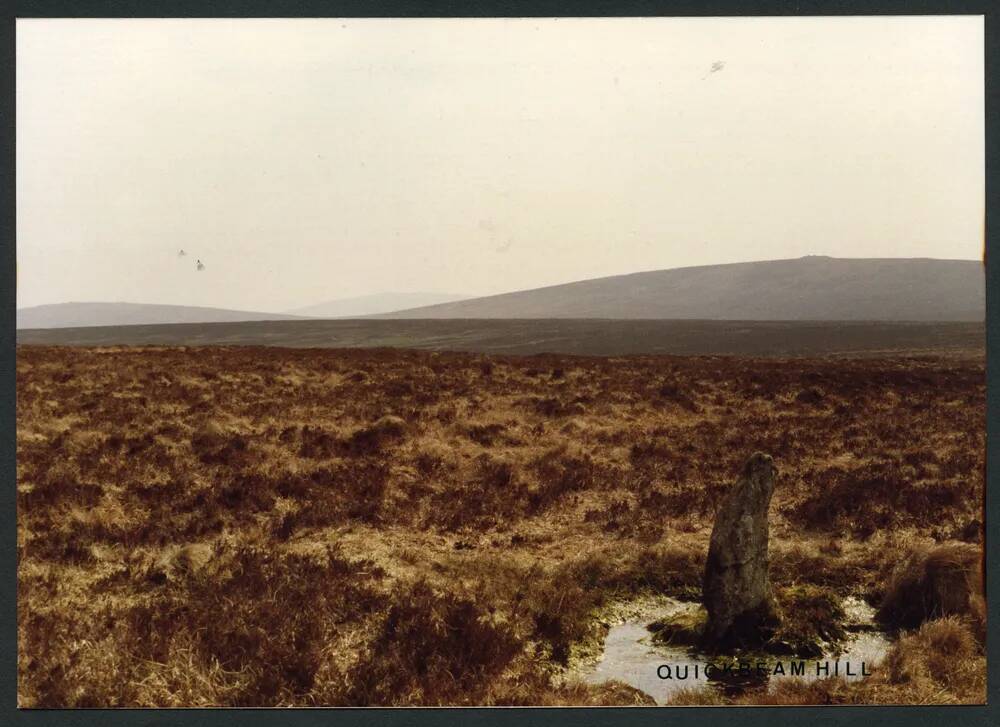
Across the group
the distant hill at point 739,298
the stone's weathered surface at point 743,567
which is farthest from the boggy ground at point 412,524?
the distant hill at point 739,298

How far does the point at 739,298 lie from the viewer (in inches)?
5969

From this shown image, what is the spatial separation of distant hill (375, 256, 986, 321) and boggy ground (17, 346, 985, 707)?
86993 mm

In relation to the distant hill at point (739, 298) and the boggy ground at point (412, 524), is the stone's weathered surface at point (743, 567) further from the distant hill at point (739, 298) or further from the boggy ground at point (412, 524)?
the distant hill at point (739, 298)

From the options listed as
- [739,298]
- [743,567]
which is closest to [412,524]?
[743,567]

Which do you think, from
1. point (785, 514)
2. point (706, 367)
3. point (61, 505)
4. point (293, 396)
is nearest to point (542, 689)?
point (785, 514)

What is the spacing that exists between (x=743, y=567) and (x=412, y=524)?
182 inches

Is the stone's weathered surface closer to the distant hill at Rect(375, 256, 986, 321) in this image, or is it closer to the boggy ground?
the boggy ground

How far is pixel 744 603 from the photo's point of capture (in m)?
6.82

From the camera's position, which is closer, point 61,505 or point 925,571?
point 925,571

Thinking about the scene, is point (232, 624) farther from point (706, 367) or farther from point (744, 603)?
point (706, 367)

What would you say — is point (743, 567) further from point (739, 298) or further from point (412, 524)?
point (739, 298)

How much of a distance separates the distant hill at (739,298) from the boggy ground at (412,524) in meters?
87.0

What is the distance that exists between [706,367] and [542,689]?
2146 centimetres

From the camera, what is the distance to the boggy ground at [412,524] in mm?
6160
